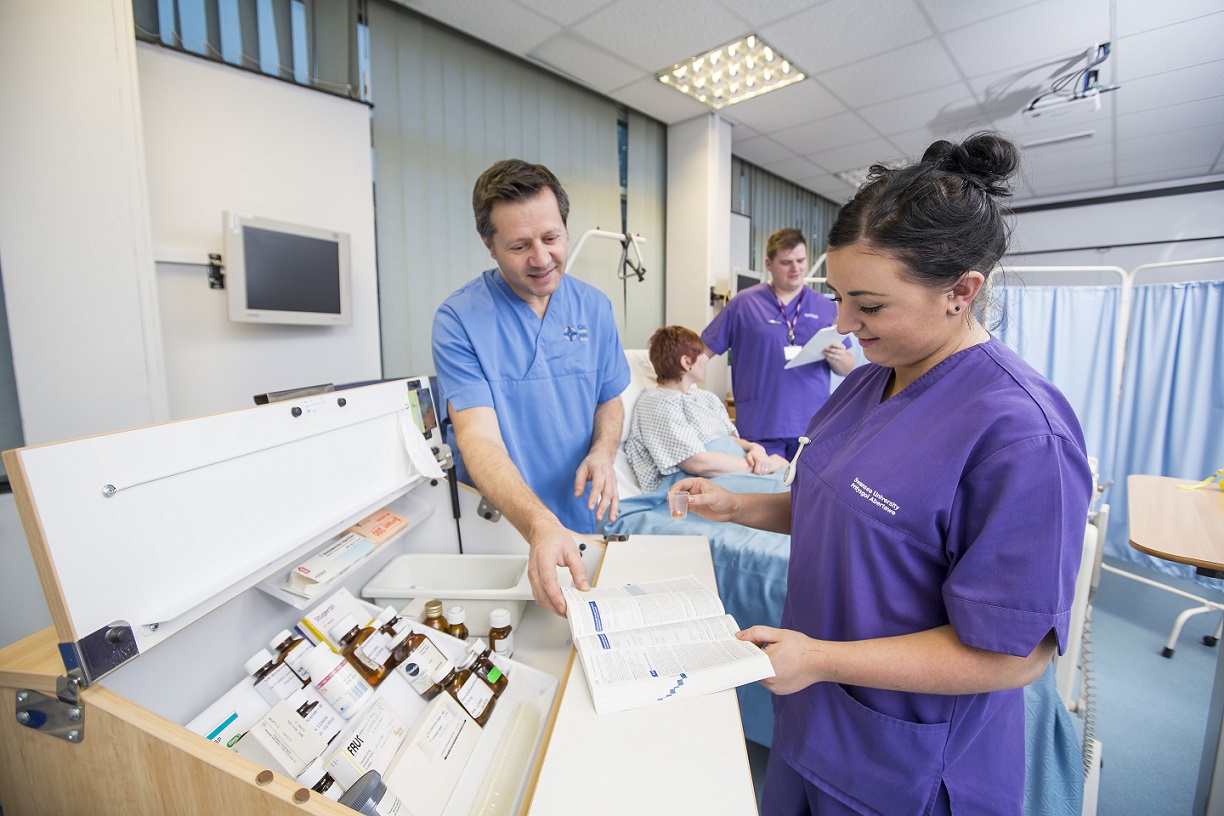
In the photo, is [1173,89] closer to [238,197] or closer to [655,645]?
[655,645]

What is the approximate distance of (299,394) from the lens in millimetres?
899

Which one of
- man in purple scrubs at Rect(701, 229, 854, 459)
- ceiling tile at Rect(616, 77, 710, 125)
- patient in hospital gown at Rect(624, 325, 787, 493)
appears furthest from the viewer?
ceiling tile at Rect(616, 77, 710, 125)

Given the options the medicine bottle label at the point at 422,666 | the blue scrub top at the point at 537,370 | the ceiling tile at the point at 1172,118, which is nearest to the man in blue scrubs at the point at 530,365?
the blue scrub top at the point at 537,370

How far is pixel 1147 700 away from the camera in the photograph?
1.85 meters

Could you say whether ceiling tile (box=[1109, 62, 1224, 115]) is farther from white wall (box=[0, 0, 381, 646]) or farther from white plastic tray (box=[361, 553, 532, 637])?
white wall (box=[0, 0, 381, 646])

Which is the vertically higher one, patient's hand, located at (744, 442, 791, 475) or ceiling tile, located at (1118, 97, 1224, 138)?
ceiling tile, located at (1118, 97, 1224, 138)

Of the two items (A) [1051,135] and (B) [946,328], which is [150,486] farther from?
(A) [1051,135]

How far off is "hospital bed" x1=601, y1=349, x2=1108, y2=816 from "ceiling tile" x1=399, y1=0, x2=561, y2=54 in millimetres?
1737

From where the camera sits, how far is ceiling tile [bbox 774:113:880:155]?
3568mm

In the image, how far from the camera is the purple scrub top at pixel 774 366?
8.07ft

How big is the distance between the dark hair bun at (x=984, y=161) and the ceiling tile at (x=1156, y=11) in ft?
8.79

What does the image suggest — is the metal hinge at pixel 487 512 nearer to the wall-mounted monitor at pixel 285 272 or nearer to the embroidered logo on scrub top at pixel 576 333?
the embroidered logo on scrub top at pixel 576 333

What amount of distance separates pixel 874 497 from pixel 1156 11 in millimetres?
3189

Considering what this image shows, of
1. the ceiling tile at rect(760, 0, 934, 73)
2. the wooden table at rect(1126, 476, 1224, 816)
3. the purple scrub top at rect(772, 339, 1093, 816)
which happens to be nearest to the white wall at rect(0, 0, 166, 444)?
the purple scrub top at rect(772, 339, 1093, 816)
